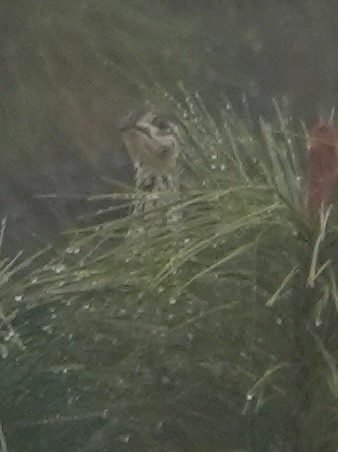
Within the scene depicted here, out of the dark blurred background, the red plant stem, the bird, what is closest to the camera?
the red plant stem

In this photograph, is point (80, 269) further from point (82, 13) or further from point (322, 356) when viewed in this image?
point (82, 13)

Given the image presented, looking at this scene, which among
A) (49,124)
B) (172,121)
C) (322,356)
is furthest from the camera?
(49,124)

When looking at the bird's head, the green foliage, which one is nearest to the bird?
the bird's head

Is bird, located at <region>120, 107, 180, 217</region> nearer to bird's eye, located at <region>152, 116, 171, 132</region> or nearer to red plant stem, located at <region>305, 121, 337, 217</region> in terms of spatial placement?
bird's eye, located at <region>152, 116, 171, 132</region>

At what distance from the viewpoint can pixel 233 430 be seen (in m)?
0.44

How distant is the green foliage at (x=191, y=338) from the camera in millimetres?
424

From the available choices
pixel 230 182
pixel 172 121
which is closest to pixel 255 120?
pixel 172 121

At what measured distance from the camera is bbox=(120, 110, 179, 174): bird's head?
627 millimetres

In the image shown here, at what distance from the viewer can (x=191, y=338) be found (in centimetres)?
44

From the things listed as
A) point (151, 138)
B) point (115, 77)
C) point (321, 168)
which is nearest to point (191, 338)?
point (321, 168)

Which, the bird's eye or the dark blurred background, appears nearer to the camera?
the bird's eye

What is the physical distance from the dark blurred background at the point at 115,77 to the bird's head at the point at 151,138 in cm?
6

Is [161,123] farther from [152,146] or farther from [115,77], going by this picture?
[115,77]

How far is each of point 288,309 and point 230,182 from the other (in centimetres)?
6
